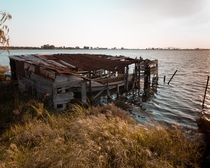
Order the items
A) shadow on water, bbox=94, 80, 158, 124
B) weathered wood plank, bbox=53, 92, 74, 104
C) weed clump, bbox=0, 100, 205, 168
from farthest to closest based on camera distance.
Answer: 1. shadow on water, bbox=94, 80, 158, 124
2. weathered wood plank, bbox=53, 92, 74, 104
3. weed clump, bbox=0, 100, 205, 168

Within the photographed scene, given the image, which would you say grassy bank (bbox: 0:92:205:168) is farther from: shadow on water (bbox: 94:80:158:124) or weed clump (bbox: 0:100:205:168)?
shadow on water (bbox: 94:80:158:124)

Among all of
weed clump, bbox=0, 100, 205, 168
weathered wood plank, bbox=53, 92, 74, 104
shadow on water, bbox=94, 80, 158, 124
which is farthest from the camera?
shadow on water, bbox=94, 80, 158, 124

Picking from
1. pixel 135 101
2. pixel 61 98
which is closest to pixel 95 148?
pixel 61 98

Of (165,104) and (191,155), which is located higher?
(191,155)

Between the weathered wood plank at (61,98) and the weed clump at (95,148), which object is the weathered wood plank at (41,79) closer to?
the weathered wood plank at (61,98)

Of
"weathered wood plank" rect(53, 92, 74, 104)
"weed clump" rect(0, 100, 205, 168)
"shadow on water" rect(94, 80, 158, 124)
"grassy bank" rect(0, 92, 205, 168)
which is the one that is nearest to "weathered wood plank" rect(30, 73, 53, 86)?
"weathered wood plank" rect(53, 92, 74, 104)

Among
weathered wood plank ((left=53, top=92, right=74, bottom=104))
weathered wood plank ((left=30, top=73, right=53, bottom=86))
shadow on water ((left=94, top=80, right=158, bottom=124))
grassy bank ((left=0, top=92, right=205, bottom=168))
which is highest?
weathered wood plank ((left=30, top=73, right=53, bottom=86))

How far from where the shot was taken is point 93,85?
16.7 meters

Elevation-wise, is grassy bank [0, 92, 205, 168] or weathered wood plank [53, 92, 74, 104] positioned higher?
grassy bank [0, 92, 205, 168]

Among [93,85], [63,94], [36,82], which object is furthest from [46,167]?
[93,85]

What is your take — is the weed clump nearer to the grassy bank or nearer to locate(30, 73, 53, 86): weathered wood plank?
the grassy bank

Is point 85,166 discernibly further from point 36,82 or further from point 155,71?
point 155,71

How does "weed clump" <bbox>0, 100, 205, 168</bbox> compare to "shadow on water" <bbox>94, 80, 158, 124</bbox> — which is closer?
"weed clump" <bbox>0, 100, 205, 168</bbox>

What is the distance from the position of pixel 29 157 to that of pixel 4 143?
188 centimetres
